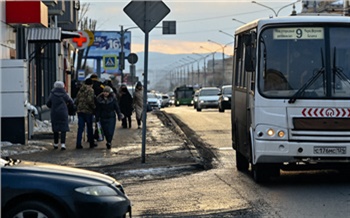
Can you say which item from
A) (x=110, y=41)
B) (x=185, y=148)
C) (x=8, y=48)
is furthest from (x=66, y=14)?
(x=110, y=41)

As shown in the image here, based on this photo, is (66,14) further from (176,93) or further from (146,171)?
(176,93)

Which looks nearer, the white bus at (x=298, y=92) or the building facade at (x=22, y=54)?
the white bus at (x=298, y=92)

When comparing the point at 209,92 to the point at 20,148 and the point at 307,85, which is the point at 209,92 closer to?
the point at 20,148

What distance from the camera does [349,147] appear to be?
12047 millimetres

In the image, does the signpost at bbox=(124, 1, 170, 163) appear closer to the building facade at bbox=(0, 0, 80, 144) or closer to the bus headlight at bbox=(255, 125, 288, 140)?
the bus headlight at bbox=(255, 125, 288, 140)

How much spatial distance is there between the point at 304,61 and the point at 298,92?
57cm

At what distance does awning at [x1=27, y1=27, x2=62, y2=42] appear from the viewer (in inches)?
943

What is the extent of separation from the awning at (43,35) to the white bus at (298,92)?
12213 millimetres

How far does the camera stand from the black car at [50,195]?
7.37 m

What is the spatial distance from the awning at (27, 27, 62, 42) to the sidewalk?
297cm

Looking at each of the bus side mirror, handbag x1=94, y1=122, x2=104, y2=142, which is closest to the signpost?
the bus side mirror

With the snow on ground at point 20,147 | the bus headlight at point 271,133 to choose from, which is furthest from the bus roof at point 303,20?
the snow on ground at point 20,147

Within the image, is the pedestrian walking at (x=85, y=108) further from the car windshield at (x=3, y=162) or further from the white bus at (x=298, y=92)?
the car windshield at (x=3, y=162)

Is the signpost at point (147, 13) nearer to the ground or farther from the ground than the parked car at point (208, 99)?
farther from the ground
